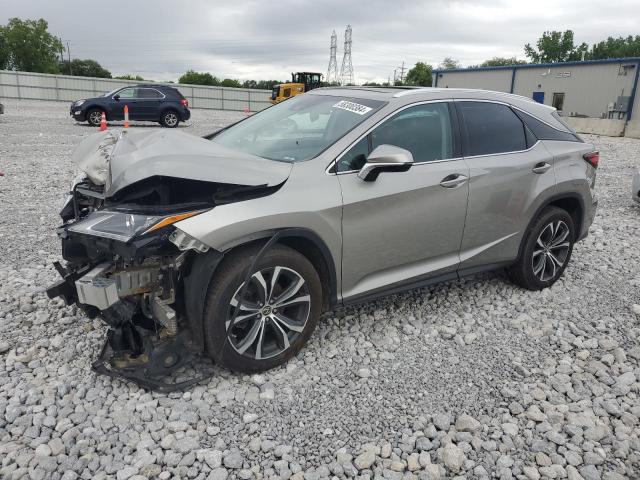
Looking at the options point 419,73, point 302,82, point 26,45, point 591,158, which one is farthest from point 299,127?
point 419,73

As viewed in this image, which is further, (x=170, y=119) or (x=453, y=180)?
(x=170, y=119)

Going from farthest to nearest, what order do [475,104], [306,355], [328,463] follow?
[475,104], [306,355], [328,463]

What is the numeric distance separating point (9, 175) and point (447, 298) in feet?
25.8

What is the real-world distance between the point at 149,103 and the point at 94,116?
7.22ft

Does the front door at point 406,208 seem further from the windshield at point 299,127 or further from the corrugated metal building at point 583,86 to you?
the corrugated metal building at point 583,86

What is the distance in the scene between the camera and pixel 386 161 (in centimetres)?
318

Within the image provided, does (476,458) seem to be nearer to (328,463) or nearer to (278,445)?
(328,463)

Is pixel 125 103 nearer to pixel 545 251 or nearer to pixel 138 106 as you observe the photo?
pixel 138 106

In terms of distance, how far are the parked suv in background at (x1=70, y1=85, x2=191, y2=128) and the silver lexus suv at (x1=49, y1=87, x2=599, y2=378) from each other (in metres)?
16.8

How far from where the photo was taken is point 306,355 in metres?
3.52

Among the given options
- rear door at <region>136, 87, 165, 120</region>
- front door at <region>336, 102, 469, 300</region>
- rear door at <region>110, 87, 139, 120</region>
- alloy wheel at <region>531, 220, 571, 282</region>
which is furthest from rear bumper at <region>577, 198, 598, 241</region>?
rear door at <region>136, 87, 165, 120</region>

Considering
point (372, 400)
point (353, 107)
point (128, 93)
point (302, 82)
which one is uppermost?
point (302, 82)

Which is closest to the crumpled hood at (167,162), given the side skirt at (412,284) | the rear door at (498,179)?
the side skirt at (412,284)

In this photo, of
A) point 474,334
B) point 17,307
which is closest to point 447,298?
point 474,334
